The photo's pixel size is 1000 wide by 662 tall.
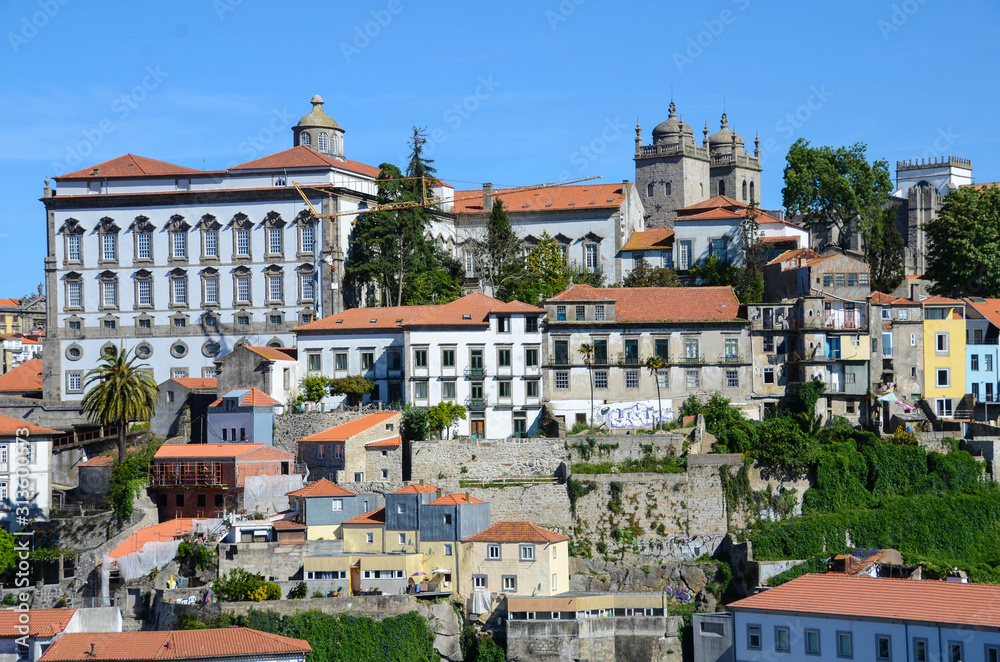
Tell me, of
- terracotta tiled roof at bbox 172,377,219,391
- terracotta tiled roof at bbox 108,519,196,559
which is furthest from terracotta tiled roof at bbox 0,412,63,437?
terracotta tiled roof at bbox 108,519,196,559

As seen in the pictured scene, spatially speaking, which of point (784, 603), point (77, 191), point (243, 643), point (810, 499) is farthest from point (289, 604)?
point (77, 191)

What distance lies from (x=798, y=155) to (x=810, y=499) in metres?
31.6

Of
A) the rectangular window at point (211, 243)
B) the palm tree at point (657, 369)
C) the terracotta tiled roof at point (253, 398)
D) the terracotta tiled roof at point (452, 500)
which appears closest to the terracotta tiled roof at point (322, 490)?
the terracotta tiled roof at point (452, 500)

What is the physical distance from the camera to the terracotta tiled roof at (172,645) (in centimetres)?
5062

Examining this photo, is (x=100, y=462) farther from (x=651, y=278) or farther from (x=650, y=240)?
(x=650, y=240)

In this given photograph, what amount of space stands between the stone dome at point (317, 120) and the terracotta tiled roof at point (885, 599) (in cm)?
5464

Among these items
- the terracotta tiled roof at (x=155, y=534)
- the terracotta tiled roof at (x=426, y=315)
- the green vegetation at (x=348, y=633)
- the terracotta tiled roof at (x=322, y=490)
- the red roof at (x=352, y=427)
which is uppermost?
the terracotta tiled roof at (x=426, y=315)

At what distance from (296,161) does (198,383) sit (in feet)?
60.7

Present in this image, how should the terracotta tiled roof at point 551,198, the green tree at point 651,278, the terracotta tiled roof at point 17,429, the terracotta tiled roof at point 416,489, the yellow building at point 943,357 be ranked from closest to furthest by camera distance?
the terracotta tiled roof at point 416,489
the terracotta tiled roof at point 17,429
the yellow building at point 943,357
the green tree at point 651,278
the terracotta tiled roof at point 551,198

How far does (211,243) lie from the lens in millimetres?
84312

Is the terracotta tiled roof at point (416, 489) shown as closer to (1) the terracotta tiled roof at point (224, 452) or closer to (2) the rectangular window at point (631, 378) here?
(1) the terracotta tiled roof at point (224, 452)

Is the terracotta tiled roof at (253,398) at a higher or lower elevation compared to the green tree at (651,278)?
lower

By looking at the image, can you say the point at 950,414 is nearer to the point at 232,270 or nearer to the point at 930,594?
the point at 930,594

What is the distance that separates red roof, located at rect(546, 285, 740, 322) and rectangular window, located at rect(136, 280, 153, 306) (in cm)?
2872
